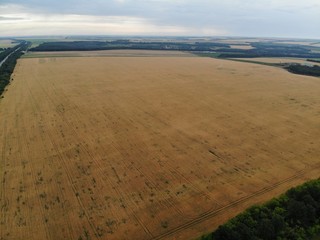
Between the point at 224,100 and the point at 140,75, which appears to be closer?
the point at 224,100

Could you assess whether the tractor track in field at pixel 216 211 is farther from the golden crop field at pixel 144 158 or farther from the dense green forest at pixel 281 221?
the dense green forest at pixel 281 221

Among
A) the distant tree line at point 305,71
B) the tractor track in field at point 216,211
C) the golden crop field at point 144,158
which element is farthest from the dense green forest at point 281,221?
the distant tree line at point 305,71

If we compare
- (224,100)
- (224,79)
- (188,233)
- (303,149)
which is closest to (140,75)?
(224,79)

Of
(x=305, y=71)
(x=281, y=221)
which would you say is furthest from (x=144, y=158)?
(x=305, y=71)

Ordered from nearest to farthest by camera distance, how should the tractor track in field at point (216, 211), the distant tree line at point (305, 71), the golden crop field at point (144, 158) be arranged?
1. the tractor track in field at point (216, 211)
2. the golden crop field at point (144, 158)
3. the distant tree line at point (305, 71)

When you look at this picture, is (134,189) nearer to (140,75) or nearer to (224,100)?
(224,100)

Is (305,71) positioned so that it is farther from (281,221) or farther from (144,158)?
(281,221)
